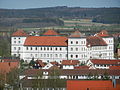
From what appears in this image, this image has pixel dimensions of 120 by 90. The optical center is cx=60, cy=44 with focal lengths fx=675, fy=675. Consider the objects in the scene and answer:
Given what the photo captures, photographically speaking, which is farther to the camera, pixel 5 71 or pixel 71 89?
pixel 5 71

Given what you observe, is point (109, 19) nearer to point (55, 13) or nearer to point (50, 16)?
point (50, 16)

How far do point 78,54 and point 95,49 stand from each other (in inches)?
75.4

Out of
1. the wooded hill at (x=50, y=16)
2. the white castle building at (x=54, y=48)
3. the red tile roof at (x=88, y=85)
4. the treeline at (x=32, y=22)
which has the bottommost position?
the red tile roof at (x=88, y=85)

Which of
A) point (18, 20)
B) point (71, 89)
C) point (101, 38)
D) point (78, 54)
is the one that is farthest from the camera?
point (18, 20)

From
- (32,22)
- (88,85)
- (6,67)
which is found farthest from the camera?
(32,22)

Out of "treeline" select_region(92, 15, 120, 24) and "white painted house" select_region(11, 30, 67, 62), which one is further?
"treeline" select_region(92, 15, 120, 24)

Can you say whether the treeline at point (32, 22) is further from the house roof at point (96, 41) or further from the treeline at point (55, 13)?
the house roof at point (96, 41)

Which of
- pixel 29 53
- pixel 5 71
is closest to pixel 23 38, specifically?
pixel 29 53

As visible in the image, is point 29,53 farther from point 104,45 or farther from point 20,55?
point 104,45

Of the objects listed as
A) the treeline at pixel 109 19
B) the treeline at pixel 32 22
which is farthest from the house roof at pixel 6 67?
the treeline at pixel 109 19

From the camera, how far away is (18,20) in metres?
104

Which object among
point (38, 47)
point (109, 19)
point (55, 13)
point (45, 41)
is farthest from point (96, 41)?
point (55, 13)

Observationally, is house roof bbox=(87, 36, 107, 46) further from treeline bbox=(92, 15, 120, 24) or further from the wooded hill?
treeline bbox=(92, 15, 120, 24)

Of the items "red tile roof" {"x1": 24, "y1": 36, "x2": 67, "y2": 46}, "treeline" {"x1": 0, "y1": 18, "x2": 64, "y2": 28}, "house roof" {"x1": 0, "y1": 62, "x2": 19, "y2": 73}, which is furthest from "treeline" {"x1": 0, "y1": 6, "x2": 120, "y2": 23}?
"house roof" {"x1": 0, "y1": 62, "x2": 19, "y2": 73}
